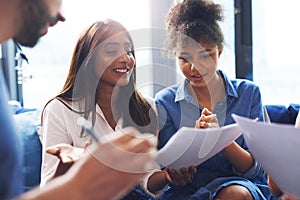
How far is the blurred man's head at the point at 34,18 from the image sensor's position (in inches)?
29.4

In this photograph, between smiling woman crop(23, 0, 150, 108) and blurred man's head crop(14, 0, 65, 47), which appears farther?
smiling woman crop(23, 0, 150, 108)

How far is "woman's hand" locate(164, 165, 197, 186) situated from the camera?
1.28 metres

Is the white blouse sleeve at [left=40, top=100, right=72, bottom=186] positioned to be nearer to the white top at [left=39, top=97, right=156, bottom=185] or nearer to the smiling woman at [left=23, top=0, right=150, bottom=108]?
the white top at [left=39, top=97, right=156, bottom=185]

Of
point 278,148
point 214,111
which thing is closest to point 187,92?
point 214,111

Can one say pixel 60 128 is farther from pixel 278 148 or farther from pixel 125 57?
pixel 278 148

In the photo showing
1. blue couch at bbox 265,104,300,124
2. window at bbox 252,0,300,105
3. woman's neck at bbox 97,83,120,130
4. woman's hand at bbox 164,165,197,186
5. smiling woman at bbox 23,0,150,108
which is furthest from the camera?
smiling woman at bbox 23,0,150,108

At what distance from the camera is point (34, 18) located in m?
0.76

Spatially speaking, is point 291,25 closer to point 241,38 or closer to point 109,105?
point 241,38

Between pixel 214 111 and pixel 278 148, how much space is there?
598mm

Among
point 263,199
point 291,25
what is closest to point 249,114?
point 263,199

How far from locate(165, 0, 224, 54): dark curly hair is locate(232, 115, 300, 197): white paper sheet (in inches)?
23.7

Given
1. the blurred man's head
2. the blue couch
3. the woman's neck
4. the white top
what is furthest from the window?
the blurred man's head

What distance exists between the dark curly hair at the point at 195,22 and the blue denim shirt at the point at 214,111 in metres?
0.17

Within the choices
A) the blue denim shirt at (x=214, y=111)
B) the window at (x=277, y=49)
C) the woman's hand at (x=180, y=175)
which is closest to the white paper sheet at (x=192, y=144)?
the woman's hand at (x=180, y=175)
